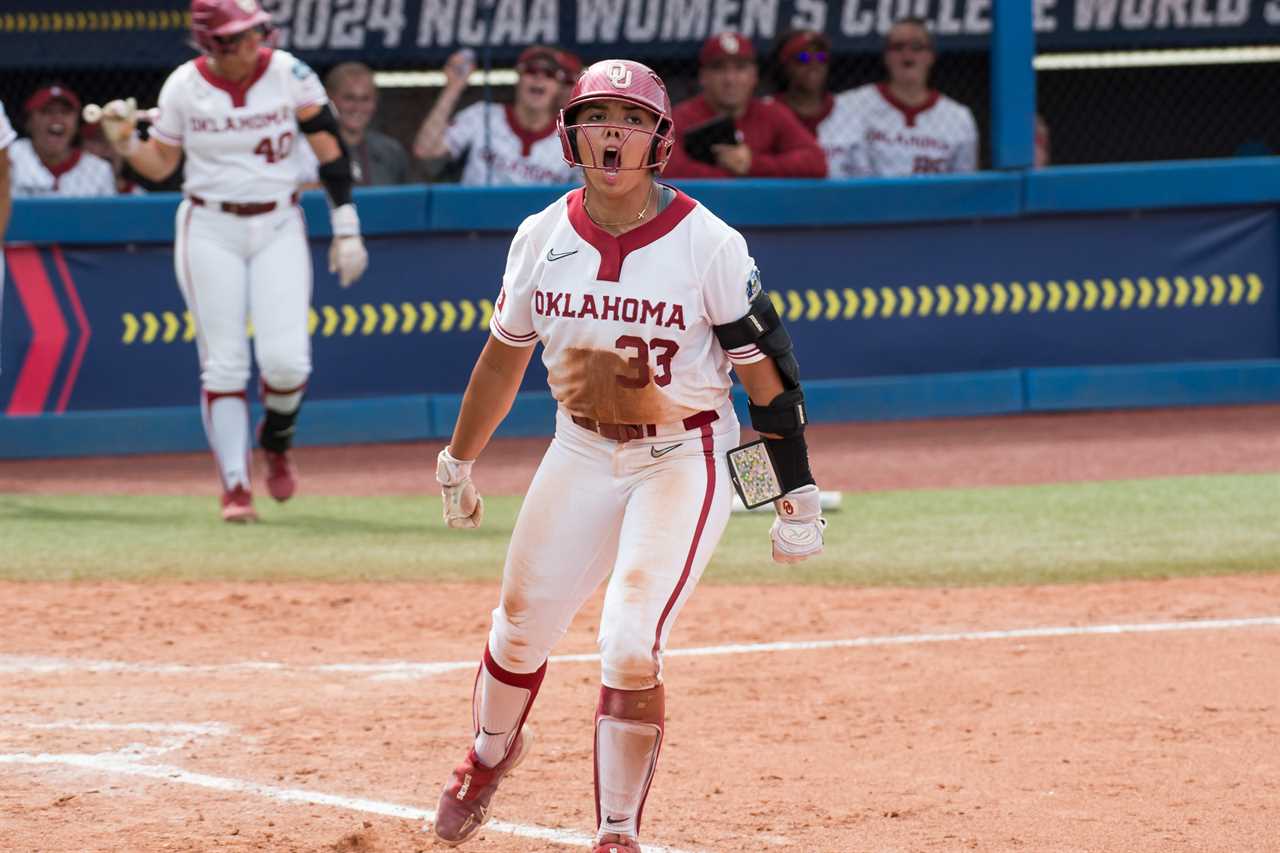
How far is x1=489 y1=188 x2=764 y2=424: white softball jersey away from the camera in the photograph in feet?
12.8

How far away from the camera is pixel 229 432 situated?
8.48 meters

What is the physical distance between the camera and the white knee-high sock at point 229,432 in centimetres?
847

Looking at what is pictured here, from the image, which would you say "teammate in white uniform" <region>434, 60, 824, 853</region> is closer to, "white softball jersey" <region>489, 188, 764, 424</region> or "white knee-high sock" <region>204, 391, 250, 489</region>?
"white softball jersey" <region>489, 188, 764, 424</region>

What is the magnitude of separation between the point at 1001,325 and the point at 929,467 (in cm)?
176

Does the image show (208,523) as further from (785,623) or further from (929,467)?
(929,467)

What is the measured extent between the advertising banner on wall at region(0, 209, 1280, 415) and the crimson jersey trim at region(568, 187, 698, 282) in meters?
7.18

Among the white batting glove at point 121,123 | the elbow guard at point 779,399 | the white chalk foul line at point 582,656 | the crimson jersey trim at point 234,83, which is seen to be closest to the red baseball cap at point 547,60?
the crimson jersey trim at point 234,83

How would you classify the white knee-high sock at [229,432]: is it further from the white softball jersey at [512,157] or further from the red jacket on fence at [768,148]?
the red jacket on fence at [768,148]

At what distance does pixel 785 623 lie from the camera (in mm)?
6707

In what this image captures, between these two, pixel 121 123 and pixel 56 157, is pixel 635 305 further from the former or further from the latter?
pixel 56 157

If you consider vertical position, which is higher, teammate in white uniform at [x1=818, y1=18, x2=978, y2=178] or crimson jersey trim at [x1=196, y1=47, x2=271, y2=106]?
crimson jersey trim at [x1=196, y1=47, x2=271, y2=106]

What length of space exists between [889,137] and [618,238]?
8.05 metres

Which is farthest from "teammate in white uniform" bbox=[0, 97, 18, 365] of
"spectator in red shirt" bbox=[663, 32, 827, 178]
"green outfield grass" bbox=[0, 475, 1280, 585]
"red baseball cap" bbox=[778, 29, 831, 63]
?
"red baseball cap" bbox=[778, 29, 831, 63]

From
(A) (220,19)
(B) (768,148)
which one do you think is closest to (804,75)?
(B) (768,148)
